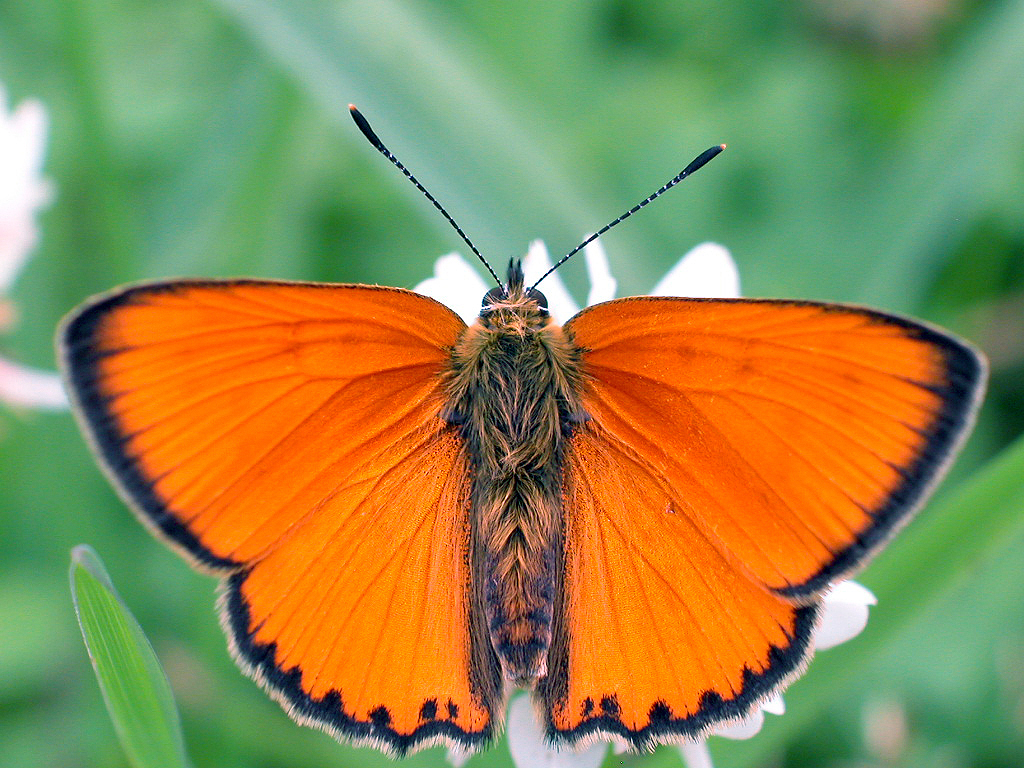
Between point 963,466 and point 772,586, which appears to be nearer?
point 772,586

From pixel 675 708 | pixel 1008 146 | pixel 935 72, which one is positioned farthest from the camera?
pixel 935 72

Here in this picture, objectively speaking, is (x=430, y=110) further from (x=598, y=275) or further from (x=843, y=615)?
(x=843, y=615)

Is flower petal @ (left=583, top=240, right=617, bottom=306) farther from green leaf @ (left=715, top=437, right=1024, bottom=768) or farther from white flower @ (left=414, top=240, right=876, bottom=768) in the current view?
green leaf @ (left=715, top=437, right=1024, bottom=768)

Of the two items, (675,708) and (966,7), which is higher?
(675,708)

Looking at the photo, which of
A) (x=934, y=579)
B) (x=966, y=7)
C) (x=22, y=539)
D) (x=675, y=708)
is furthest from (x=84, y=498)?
(x=966, y=7)

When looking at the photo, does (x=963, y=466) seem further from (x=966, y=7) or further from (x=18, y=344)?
(x=18, y=344)

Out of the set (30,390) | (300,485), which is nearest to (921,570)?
(300,485)

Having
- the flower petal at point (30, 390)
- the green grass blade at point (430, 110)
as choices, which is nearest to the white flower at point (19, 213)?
the flower petal at point (30, 390)
